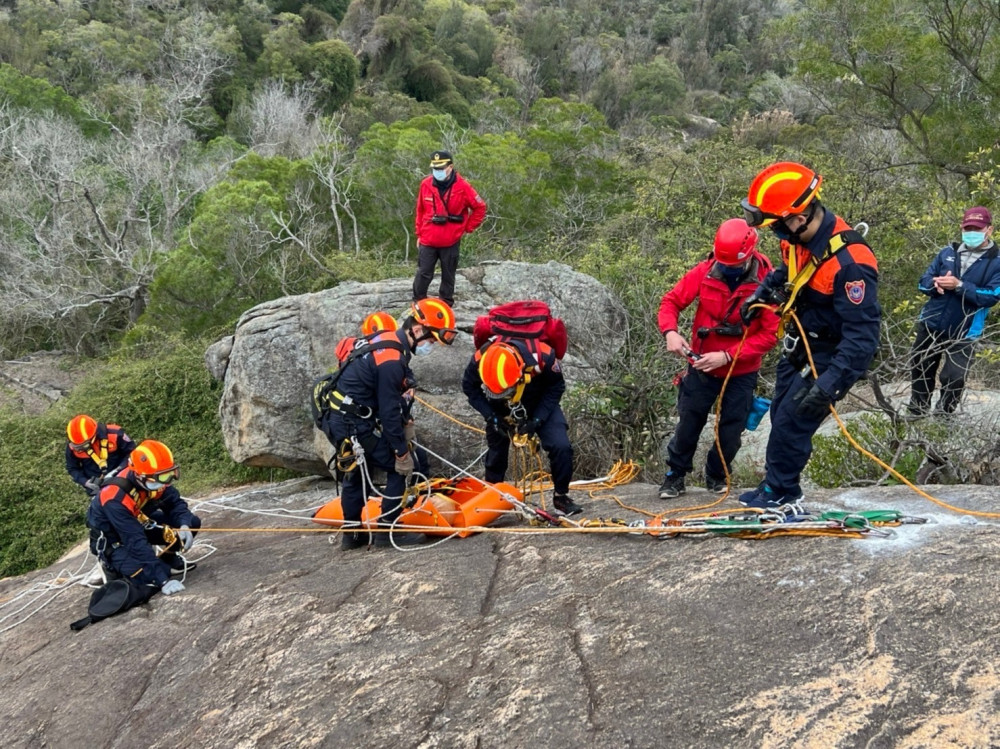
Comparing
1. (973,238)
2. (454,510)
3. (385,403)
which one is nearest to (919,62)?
(973,238)

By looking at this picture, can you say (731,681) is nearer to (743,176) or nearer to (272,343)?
(272,343)

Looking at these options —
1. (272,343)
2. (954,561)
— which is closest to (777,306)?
(954,561)

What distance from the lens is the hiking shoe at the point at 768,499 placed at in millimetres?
4441

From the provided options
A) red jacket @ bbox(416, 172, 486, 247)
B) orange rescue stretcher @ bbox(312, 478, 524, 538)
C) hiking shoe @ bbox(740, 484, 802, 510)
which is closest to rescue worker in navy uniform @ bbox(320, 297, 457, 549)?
orange rescue stretcher @ bbox(312, 478, 524, 538)

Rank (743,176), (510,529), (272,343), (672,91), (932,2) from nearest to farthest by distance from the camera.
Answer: (510,529) → (272,343) → (932,2) → (743,176) → (672,91)

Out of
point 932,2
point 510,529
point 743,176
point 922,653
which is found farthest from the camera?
point 743,176

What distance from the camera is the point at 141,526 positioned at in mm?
5652

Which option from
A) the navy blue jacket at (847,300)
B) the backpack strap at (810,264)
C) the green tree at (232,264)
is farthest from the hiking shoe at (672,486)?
the green tree at (232,264)

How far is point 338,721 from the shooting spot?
3.32 m

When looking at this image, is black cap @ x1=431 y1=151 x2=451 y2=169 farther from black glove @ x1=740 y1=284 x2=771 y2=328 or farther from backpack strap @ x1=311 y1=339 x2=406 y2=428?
black glove @ x1=740 y1=284 x2=771 y2=328

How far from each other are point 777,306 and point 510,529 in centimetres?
233

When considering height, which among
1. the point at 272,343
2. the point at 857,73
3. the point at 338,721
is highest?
the point at 857,73

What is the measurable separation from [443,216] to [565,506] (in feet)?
14.2

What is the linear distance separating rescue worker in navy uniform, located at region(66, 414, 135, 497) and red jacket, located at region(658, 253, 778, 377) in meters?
6.28
